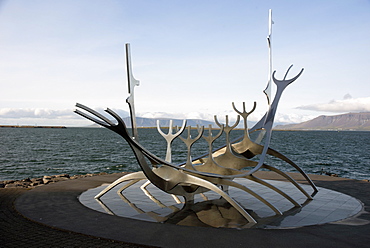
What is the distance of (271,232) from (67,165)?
1171 inches

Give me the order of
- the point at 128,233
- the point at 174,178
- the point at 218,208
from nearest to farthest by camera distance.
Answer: the point at 128,233 < the point at 174,178 < the point at 218,208

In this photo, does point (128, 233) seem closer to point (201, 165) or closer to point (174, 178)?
point (174, 178)

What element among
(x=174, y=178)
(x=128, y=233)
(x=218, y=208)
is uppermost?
(x=174, y=178)

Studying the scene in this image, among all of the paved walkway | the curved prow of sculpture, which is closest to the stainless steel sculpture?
the curved prow of sculpture

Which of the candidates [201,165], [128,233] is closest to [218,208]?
[201,165]

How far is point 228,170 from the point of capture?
36.0 ft

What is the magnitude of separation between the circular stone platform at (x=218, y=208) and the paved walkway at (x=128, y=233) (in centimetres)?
57

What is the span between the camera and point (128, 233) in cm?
766

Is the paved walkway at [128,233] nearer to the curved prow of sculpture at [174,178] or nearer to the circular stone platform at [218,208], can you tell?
the circular stone platform at [218,208]

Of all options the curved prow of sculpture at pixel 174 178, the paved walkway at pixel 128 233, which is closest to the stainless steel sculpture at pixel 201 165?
the curved prow of sculpture at pixel 174 178

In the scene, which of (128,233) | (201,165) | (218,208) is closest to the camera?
(128,233)

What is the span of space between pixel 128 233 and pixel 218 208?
3750 millimetres

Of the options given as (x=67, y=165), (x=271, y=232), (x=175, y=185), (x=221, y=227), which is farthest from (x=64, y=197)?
(x=67, y=165)

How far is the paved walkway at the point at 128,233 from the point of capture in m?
7.13
